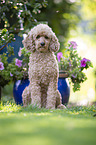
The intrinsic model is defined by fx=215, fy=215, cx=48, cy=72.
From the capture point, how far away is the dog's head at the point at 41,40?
3.23 metres

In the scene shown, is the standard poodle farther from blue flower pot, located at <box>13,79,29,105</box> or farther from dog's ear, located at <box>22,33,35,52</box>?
blue flower pot, located at <box>13,79,29,105</box>

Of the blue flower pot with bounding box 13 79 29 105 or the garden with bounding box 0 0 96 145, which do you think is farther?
the blue flower pot with bounding box 13 79 29 105

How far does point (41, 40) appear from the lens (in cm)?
322

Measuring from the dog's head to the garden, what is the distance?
172 millimetres

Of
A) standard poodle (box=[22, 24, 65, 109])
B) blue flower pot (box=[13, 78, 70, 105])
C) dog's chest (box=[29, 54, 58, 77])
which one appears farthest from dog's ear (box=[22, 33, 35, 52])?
blue flower pot (box=[13, 78, 70, 105])

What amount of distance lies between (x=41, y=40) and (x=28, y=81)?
5.20 ft

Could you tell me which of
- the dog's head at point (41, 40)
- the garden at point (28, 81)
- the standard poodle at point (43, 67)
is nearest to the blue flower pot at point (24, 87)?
the garden at point (28, 81)

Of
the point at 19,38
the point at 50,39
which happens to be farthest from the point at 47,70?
the point at 19,38

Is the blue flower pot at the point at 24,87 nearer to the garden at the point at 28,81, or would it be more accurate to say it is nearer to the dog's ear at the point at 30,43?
the garden at the point at 28,81

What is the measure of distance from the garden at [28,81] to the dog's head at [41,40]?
172 mm

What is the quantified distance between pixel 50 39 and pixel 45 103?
104cm

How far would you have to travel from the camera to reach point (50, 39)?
11.0ft

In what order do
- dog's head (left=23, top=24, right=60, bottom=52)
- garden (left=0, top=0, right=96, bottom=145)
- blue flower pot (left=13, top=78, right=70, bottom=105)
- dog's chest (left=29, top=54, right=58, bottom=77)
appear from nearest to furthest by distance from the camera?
garden (left=0, top=0, right=96, bottom=145) < dog's head (left=23, top=24, right=60, bottom=52) < dog's chest (left=29, top=54, right=58, bottom=77) < blue flower pot (left=13, top=78, right=70, bottom=105)

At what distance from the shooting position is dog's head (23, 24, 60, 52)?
10.6 feet
